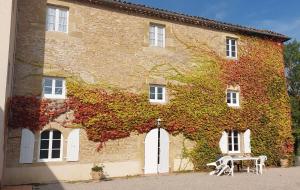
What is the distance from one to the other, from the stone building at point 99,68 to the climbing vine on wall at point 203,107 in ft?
1.09

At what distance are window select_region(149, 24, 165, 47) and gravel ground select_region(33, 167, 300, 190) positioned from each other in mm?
6556

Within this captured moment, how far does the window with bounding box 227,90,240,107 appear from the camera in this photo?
61.2 feet

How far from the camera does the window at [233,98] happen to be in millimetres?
18641

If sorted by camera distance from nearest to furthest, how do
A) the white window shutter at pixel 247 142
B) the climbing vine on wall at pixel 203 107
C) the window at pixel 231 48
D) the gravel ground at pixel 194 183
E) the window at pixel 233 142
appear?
the gravel ground at pixel 194 183, the climbing vine on wall at pixel 203 107, the window at pixel 233 142, the white window shutter at pixel 247 142, the window at pixel 231 48

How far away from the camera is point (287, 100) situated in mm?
20359

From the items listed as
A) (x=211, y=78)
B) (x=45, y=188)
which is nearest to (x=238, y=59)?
(x=211, y=78)

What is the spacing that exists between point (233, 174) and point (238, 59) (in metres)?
6.82

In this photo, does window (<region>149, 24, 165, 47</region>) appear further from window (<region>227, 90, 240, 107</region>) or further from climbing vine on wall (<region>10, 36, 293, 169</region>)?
window (<region>227, 90, 240, 107</region>)

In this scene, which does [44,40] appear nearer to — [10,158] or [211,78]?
[10,158]

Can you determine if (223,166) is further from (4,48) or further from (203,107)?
(4,48)

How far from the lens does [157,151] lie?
16.0 metres

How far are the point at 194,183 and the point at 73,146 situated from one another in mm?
5227

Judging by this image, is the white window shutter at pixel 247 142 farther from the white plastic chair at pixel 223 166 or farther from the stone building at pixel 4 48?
the stone building at pixel 4 48

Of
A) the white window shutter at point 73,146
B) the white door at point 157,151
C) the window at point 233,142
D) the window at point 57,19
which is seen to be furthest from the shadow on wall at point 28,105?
the window at point 233,142
